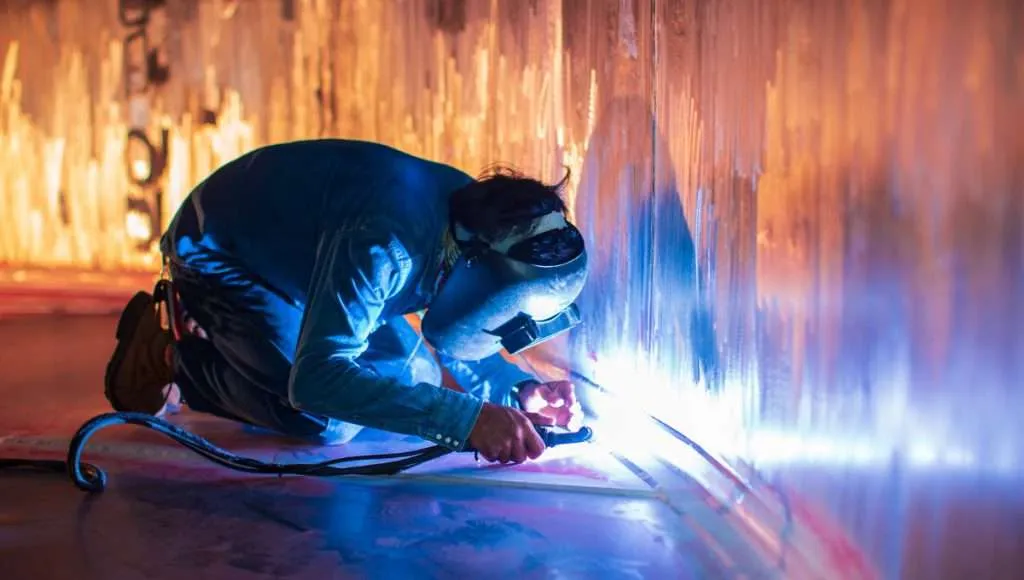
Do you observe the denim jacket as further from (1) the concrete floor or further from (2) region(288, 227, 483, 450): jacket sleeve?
(1) the concrete floor

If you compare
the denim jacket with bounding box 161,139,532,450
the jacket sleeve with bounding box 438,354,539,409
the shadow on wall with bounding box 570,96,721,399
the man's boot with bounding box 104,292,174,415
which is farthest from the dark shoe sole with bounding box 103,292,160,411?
the shadow on wall with bounding box 570,96,721,399

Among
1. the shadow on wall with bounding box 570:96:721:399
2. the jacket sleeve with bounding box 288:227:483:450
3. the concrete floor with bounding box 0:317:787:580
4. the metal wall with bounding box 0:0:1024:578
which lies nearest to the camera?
the metal wall with bounding box 0:0:1024:578

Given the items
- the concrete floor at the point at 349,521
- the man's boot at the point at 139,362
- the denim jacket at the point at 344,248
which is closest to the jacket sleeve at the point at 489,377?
the concrete floor at the point at 349,521

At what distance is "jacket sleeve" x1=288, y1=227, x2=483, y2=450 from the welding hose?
0.11 meters

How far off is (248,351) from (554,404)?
0.52 metres

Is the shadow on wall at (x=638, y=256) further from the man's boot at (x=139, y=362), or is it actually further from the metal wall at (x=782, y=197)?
the man's boot at (x=139, y=362)

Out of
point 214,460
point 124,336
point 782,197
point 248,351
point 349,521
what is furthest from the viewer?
point 124,336

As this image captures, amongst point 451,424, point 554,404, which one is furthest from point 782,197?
point 554,404

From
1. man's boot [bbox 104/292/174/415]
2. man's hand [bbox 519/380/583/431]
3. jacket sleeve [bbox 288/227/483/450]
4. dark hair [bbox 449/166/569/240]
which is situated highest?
dark hair [bbox 449/166/569/240]

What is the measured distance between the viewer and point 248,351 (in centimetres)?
138

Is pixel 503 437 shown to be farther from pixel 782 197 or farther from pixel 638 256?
pixel 638 256

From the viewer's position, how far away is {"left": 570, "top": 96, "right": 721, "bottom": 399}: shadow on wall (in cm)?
129

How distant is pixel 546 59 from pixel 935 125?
4.48 ft

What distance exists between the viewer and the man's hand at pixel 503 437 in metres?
1.07
